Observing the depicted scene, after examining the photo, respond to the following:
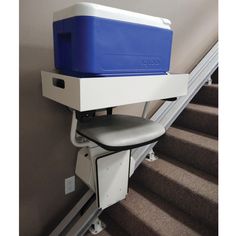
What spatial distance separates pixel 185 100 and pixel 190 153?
423 mm

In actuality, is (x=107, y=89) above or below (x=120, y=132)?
above

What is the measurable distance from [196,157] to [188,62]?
2.61ft

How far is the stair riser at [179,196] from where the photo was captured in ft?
3.47

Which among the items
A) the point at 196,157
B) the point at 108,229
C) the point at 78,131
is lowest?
the point at 108,229

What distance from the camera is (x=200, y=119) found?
4.95 ft

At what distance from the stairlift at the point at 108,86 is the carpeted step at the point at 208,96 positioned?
2.49ft

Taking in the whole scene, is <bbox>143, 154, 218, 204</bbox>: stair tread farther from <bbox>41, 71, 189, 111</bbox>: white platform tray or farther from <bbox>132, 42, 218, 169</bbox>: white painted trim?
<bbox>41, 71, 189, 111</bbox>: white platform tray

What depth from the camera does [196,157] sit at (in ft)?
4.32

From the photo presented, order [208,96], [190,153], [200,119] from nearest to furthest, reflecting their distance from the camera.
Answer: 1. [190,153]
2. [200,119]
3. [208,96]

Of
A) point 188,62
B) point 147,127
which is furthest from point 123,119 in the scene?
point 188,62

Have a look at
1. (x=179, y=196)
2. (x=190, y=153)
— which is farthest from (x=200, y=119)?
(x=179, y=196)

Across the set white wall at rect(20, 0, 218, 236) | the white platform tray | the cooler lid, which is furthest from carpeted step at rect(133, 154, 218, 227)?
the cooler lid

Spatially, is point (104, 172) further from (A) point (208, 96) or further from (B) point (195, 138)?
(A) point (208, 96)
